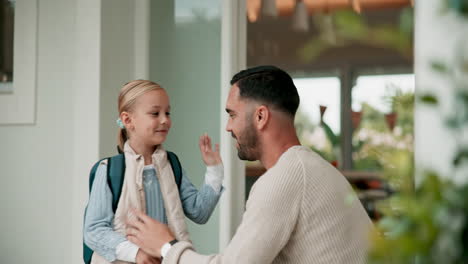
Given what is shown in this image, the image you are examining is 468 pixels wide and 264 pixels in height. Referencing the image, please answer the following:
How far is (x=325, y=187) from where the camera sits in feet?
5.95

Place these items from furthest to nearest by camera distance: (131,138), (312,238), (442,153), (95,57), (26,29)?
(26,29), (95,57), (131,138), (312,238), (442,153)

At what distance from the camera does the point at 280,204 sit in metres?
1.70

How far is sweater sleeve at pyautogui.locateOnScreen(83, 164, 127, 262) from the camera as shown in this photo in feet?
7.81

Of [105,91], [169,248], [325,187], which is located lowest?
[169,248]

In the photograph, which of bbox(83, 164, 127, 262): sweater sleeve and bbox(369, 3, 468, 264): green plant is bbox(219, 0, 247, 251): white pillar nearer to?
bbox(83, 164, 127, 262): sweater sleeve

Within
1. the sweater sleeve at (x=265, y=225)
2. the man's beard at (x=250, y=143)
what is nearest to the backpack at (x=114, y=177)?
the man's beard at (x=250, y=143)

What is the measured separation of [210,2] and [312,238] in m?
2.43

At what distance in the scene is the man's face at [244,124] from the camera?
6.79ft

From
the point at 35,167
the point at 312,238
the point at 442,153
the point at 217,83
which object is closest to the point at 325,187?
the point at 312,238

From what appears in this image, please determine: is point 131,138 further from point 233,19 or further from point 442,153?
point 442,153

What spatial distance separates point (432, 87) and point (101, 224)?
1788 mm

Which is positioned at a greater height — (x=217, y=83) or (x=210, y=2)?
(x=210, y=2)

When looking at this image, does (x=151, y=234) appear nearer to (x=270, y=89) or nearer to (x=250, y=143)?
(x=250, y=143)

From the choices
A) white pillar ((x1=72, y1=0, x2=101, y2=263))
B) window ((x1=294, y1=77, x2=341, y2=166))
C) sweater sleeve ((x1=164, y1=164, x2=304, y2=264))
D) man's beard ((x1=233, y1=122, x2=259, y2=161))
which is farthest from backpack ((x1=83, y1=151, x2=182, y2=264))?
window ((x1=294, y1=77, x2=341, y2=166))
